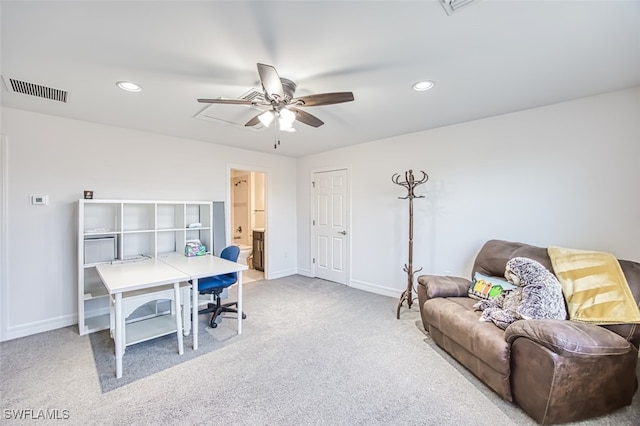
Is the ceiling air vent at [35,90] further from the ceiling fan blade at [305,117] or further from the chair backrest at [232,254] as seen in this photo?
the chair backrest at [232,254]

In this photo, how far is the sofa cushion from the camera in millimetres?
1881

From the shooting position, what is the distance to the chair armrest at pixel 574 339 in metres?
1.60

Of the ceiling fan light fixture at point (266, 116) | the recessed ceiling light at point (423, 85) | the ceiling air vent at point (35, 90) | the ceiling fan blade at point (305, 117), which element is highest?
the recessed ceiling light at point (423, 85)

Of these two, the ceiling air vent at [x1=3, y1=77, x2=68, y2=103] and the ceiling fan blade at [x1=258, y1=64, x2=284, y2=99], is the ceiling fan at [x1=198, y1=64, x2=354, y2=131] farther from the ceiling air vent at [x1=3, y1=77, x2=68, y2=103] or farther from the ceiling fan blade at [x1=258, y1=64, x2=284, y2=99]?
the ceiling air vent at [x1=3, y1=77, x2=68, y2=103]

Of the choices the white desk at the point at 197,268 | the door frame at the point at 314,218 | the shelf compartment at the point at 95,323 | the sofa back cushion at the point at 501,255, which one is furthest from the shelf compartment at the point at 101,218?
the sofa back cushion at the point at 501,255

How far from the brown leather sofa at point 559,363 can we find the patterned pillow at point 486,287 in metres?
0.47

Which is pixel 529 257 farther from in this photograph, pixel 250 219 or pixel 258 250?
pixel 250 219

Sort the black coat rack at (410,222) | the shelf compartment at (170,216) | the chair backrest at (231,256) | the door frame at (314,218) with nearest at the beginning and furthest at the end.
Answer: the chair backrest at (231,256)
the black coat rack at (410,222)
the shelf compartment at (170,216)
the door frame at (314,218)

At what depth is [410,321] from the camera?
323 centimetres

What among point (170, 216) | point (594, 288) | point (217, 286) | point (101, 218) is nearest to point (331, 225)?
point (217, 286)

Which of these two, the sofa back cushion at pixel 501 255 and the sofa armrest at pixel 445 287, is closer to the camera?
the sofa back cushion at pixel 501 255

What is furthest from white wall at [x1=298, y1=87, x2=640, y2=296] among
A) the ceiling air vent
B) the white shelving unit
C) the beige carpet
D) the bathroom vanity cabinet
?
the ceiling air vent

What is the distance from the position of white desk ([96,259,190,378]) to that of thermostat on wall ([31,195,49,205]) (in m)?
0.94

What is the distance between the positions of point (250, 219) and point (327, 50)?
5.19 metres
